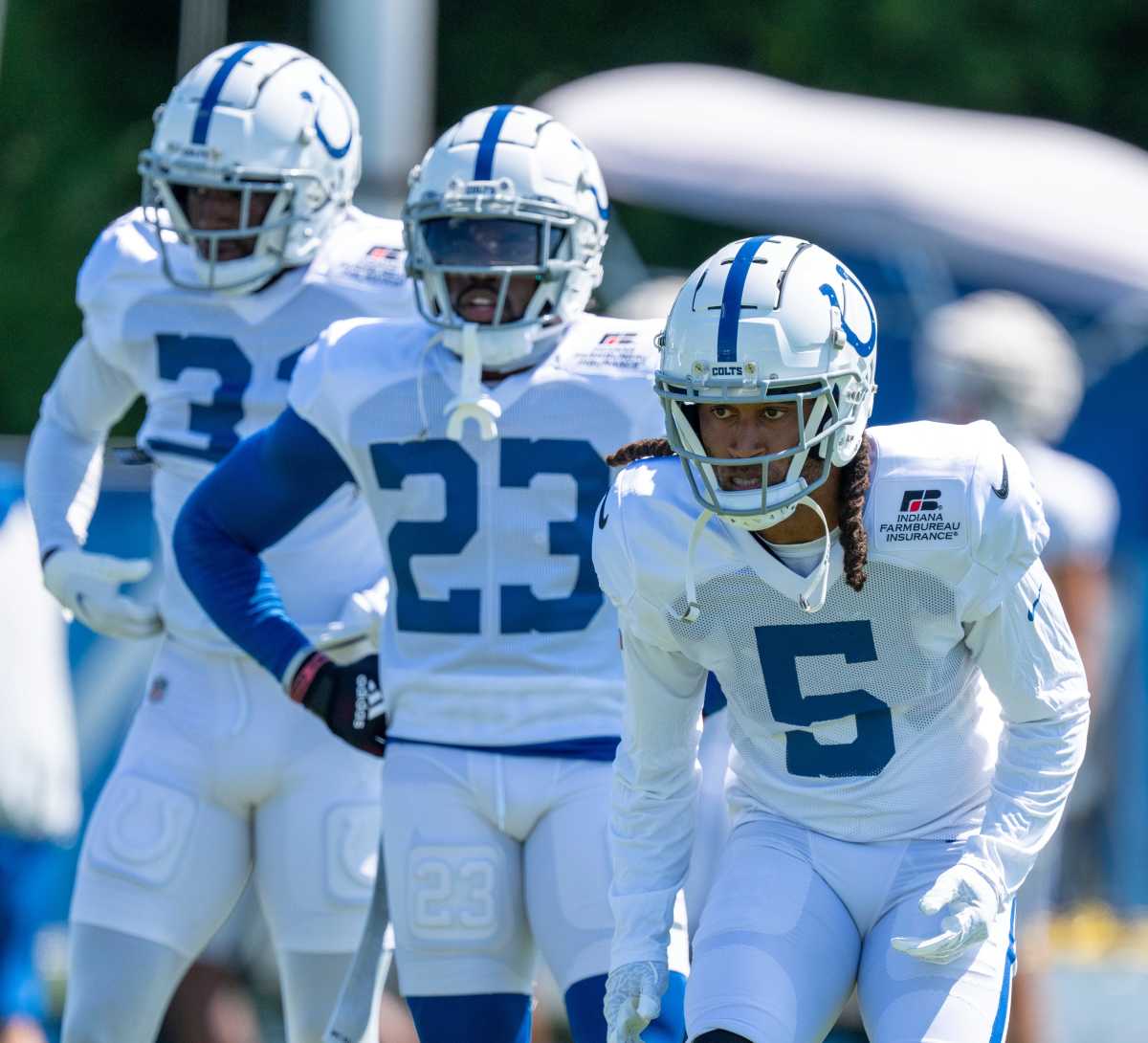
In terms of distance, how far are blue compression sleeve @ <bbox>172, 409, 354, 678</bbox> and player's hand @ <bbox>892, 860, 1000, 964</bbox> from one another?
54.8 inches

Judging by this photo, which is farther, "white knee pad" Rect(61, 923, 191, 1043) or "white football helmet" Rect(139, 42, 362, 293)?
"white football helmet" Rect(139, 42, 362, 293)

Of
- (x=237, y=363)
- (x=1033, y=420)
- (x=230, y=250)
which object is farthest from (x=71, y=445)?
(x=1033, y=420)

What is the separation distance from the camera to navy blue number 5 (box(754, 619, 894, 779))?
3631mm

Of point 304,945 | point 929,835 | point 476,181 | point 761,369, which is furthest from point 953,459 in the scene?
point 304,945

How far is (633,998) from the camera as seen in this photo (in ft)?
12.0

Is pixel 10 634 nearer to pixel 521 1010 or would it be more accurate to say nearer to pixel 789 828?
pixel 521 1010

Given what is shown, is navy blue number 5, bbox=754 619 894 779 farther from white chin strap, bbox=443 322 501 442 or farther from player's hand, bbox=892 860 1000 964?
white chin strap, bbox=443 322 501 442

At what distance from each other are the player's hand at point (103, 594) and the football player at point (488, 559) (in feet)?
2.24

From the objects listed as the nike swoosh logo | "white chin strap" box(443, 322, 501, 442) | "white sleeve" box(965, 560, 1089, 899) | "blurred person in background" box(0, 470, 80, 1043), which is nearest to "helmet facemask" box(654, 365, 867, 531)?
the nike swoosh logo

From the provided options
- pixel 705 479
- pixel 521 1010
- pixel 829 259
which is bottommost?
pixel 521 1010

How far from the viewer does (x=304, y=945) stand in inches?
185

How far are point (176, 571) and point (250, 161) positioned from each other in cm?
82

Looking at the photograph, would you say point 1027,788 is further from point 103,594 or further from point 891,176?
point 891,176

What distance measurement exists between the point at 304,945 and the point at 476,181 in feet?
4.91
